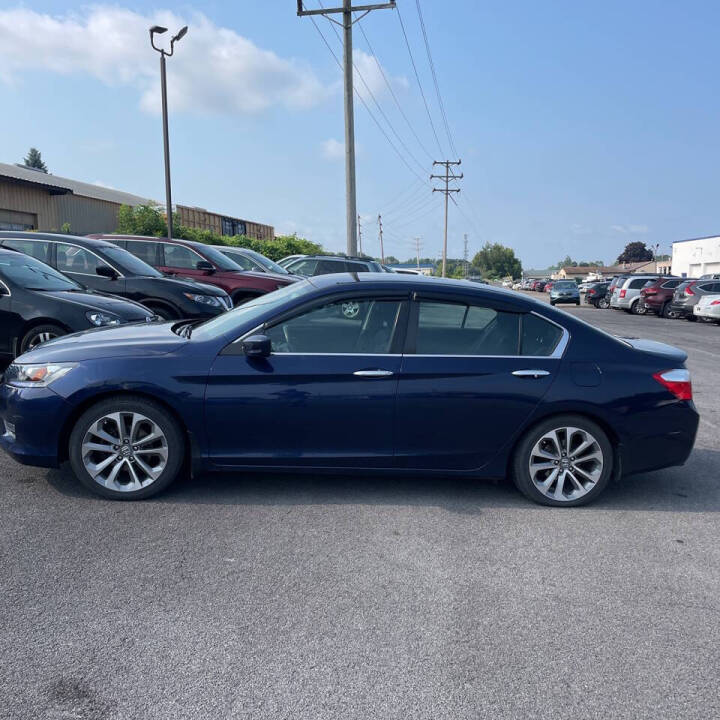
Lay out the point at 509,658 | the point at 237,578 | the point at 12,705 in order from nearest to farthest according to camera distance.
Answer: the point at 12,705, the point at 509,658, the point at 237,578

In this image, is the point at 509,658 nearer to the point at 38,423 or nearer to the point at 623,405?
the point at 623,405

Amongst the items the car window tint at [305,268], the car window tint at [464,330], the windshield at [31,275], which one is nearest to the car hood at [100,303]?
the windshield at [31,275]

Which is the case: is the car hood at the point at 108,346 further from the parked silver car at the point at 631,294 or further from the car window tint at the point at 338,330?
the parked silver car at the point at 631,294

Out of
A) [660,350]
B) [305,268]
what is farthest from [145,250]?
[660,350]

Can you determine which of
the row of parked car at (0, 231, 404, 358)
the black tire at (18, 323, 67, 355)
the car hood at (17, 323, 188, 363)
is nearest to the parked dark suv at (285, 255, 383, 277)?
the row of parked car at (0, 231, 404, 358)

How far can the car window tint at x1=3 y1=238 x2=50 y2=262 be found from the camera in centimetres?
1085

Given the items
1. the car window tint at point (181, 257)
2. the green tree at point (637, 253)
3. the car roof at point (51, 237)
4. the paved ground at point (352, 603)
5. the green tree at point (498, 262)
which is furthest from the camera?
the green tree at point (498, 262)

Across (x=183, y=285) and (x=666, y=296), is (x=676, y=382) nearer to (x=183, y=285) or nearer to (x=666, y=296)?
(x=183, y=285)

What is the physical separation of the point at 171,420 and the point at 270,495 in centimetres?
84

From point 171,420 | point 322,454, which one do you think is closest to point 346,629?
point 322,454

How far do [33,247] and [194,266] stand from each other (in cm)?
397

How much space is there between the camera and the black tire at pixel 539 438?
15.9ft

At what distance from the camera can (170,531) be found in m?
4.21

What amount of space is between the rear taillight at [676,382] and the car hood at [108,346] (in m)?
3.25
